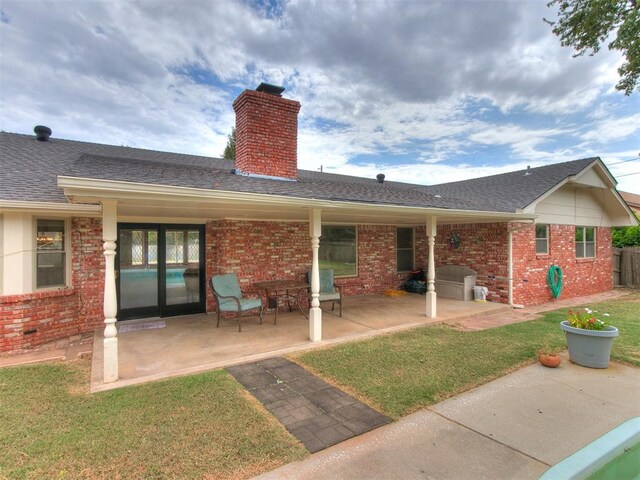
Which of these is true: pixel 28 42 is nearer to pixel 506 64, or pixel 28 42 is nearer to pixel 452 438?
pixel 452 438

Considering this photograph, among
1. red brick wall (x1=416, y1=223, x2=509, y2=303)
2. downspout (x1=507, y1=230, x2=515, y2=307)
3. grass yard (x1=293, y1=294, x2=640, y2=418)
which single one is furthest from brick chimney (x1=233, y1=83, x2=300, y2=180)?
downspout (x1=507, y1=230, x2=515, y2=307)

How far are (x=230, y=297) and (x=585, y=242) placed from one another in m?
11.9

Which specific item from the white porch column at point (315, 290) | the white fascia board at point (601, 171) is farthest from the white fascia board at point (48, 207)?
the white fascia board at point (601, 171)

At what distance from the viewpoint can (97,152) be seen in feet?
26.5

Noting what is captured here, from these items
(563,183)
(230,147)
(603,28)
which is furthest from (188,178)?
(230,147)

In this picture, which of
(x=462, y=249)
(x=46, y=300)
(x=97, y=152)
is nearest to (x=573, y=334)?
(x=462, y=249)

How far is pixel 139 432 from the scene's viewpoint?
280cm

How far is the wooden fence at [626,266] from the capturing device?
40.3 ft

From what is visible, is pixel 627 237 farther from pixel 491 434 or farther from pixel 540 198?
pixel 491 434

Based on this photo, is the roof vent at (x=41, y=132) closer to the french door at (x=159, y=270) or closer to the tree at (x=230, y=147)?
the french door at (x=159, y=270)

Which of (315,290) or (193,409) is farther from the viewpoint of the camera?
(315,290)

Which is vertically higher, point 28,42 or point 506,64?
point 506,64

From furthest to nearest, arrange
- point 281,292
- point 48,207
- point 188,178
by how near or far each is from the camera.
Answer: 1. point 281,292
2. point 48,207
3. point 188,178

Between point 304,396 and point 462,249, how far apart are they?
749cm
